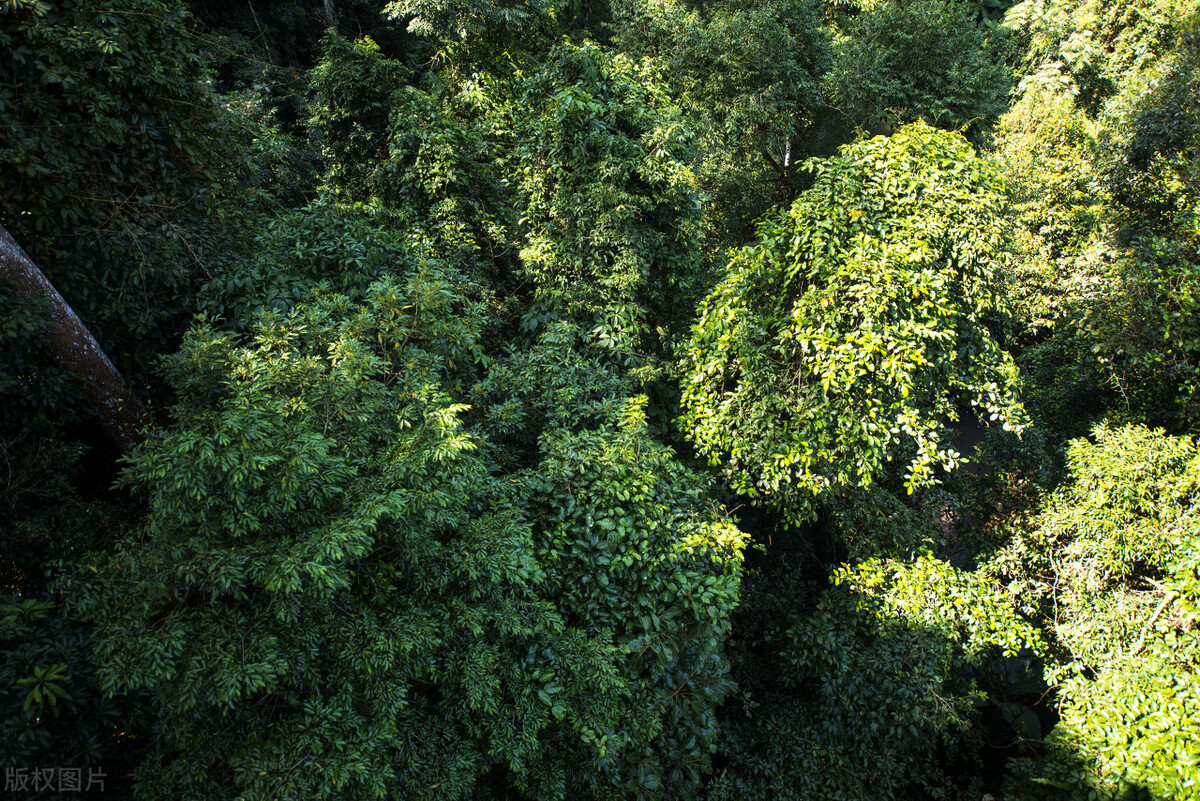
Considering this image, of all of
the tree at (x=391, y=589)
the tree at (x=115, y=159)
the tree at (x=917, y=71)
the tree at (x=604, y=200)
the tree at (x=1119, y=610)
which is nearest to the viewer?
the tree at (x=391, y=589)

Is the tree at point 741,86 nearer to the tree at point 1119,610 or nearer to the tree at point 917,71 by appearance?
the tree at point 917,71

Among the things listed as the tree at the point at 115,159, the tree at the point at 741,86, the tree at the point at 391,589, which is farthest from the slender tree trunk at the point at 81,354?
the tree at the point at 741,86

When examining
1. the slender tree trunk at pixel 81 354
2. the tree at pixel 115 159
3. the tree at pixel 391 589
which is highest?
the tree at pixel 115 159

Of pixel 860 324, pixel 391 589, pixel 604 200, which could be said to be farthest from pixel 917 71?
pixel 391 589

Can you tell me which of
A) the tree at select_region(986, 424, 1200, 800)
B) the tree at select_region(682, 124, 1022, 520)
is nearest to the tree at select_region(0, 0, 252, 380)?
the tree at select_region(682, 124, 1022, 520)

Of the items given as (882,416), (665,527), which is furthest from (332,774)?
(882,416)

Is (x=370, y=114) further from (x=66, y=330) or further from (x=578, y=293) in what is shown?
(x=66, y=330)

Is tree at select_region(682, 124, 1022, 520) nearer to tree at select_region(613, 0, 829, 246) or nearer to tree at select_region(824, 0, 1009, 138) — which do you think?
tree at select_region(613, 0, 829, 246)
